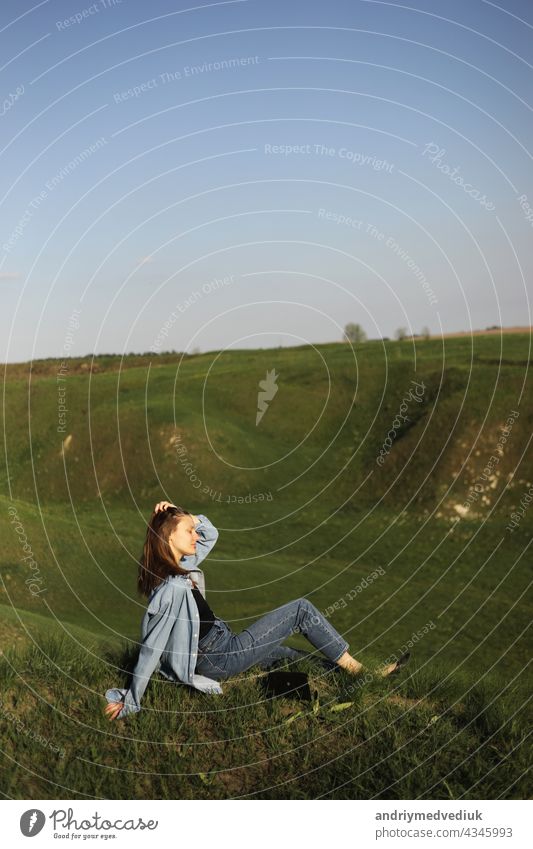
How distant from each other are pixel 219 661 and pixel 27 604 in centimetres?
903

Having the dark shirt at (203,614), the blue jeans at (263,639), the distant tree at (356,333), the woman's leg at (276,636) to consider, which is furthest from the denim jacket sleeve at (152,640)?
the distant tree at (356,333)

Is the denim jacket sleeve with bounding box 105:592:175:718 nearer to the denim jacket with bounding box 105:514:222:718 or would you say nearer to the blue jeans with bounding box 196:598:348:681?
the denim jacket with bounding box 105:514:222:718

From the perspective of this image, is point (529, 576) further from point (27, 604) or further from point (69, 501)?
point (69, 501)

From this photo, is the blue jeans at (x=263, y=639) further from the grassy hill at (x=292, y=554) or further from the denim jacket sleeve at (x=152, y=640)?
the denim jacket sleeve at (x=152, y=640)

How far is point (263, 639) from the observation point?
8906 mm

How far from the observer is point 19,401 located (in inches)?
1362

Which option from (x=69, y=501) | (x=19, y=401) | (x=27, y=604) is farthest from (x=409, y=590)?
(x=19, y=401)

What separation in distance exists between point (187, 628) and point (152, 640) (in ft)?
1.10

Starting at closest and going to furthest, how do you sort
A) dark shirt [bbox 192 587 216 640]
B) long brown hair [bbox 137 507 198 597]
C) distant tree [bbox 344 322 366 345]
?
1. long brown hair [bbox 137 507 198 597]
2. dark shirt [bbox 192 587 216 640]
3. distant tree [bbox 344 322 366 345]

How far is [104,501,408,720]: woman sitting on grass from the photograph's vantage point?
27.2ft

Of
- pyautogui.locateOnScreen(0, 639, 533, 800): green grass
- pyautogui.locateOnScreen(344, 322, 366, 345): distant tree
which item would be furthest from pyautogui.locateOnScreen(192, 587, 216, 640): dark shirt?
pyautogui.locateOnScreen(344, 322, 366, 345): distant tree

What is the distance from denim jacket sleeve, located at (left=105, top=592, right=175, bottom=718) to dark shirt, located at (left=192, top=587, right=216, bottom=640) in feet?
1.37

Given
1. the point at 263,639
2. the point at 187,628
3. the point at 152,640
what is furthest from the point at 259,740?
the point at 152,640

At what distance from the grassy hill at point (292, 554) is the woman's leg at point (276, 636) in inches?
12.9
